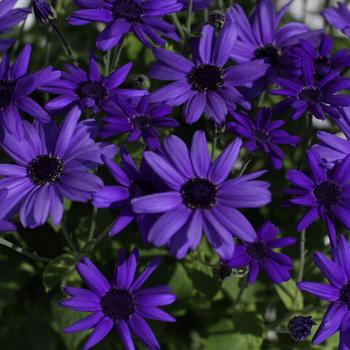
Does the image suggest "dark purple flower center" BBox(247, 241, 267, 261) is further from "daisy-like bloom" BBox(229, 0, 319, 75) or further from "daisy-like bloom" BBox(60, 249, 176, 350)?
"daisy-like bloom" BBox(229, 0, 319, 75)

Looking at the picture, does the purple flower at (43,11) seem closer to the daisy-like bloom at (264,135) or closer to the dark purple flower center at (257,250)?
the daisy-like bloom at (264,135)

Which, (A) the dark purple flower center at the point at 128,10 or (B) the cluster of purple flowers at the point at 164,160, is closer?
(B) the cluster of purple flowers at the point at 164,160

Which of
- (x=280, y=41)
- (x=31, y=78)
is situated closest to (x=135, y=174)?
(x=31, y=78)

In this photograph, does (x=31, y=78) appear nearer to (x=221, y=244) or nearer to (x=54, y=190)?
(x=54, y=190)

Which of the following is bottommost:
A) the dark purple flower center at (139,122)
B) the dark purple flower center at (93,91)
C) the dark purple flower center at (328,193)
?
the dark purple flower center at (328,193)

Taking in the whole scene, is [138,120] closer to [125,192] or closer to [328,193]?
[125,192]

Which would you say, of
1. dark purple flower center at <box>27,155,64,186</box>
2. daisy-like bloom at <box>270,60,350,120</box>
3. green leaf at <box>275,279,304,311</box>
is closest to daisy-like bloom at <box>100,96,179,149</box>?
dark purple flower center at <box>27,155,64,186</box>

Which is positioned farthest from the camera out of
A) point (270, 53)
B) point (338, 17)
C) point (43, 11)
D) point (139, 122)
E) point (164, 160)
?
point (338, 17)

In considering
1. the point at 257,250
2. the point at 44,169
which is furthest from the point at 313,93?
the point at 44,169

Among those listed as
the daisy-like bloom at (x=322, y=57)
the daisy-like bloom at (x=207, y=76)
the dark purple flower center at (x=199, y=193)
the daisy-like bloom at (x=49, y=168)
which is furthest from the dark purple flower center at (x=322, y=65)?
the daisy-like bloom at (x=49, y=168)
